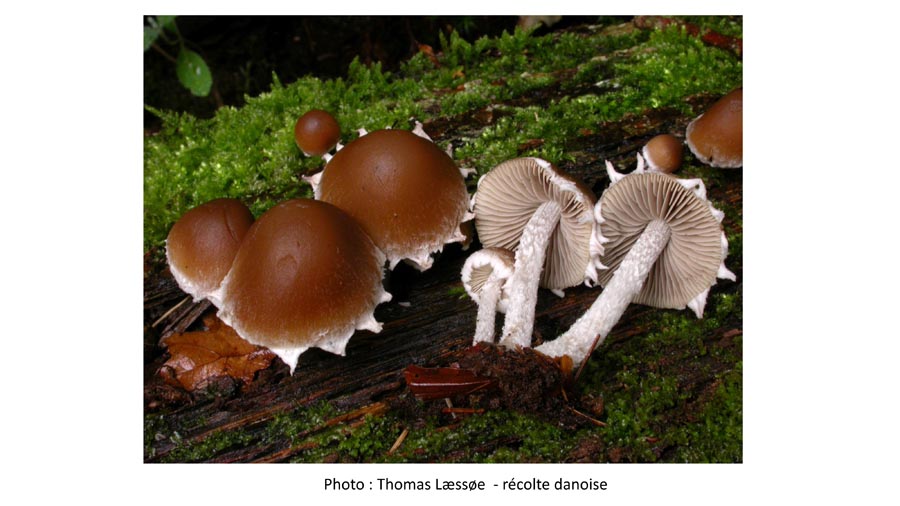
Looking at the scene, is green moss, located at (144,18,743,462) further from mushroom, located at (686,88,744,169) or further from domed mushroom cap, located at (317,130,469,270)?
domed mushroom cap, located at (317,130,469,270)

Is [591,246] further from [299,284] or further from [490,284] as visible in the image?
[299,284]

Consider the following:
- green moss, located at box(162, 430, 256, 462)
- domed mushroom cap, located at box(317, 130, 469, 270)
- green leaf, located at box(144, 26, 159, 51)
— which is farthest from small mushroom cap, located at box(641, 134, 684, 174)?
green leaf, located at box(144, 26, 159, 51)

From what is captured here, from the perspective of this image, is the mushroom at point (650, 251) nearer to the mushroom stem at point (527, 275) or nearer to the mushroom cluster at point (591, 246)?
the mushroom cluster at point (591, 246)

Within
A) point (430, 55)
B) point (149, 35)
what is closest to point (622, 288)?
point (430, 55)

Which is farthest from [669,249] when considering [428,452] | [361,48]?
[361,48]

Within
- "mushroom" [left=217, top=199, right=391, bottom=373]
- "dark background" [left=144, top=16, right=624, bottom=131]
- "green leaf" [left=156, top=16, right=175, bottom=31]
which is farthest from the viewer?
"dark background" [left=144, top=16, right=624, bottom=131]

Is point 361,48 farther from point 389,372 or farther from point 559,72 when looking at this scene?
point 389,372
